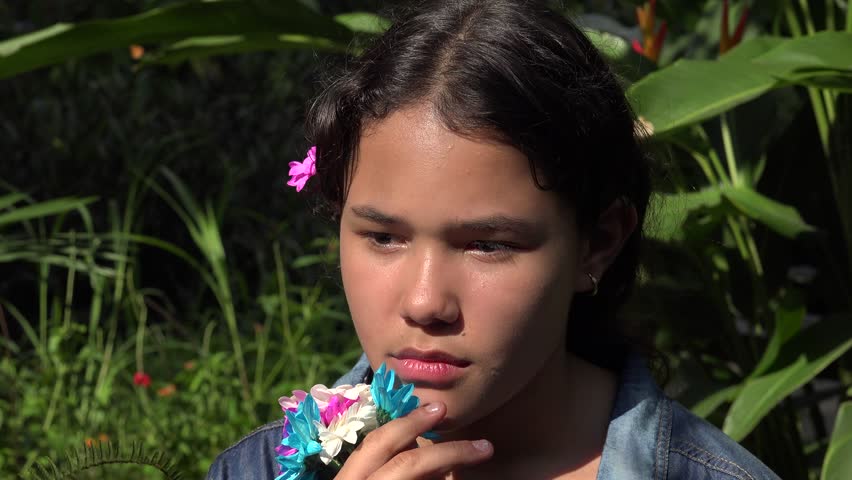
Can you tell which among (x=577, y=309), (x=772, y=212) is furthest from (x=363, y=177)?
(x=772, y=212)

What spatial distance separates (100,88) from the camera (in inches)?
207

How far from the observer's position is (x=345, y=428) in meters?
1.51

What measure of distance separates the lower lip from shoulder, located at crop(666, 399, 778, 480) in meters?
0.44

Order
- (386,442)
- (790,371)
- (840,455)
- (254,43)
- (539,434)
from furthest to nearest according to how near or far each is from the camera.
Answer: (254,43)
(790,371)
(840,455)
(539,434)
(386,442)

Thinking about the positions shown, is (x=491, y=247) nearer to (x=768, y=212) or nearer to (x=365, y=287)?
(x=365, y=287)

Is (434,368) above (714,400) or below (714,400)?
above

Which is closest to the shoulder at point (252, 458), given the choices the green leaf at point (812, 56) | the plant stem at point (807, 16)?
the green leaf at point (812, 56)

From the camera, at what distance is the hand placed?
1464mm

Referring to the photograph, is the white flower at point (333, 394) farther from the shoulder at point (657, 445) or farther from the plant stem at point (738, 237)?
the plant stem at point (738, 237)

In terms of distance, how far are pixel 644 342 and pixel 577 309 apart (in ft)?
0.95

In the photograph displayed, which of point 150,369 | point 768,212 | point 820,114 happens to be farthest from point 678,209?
point 150,369

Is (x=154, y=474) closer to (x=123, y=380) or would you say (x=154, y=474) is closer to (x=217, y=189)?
(x=123, y=380)

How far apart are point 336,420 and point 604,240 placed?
0.48 meters

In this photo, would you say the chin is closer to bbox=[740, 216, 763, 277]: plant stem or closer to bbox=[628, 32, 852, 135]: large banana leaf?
bbox=[628, 32, 852, 135]: large banana leaf
